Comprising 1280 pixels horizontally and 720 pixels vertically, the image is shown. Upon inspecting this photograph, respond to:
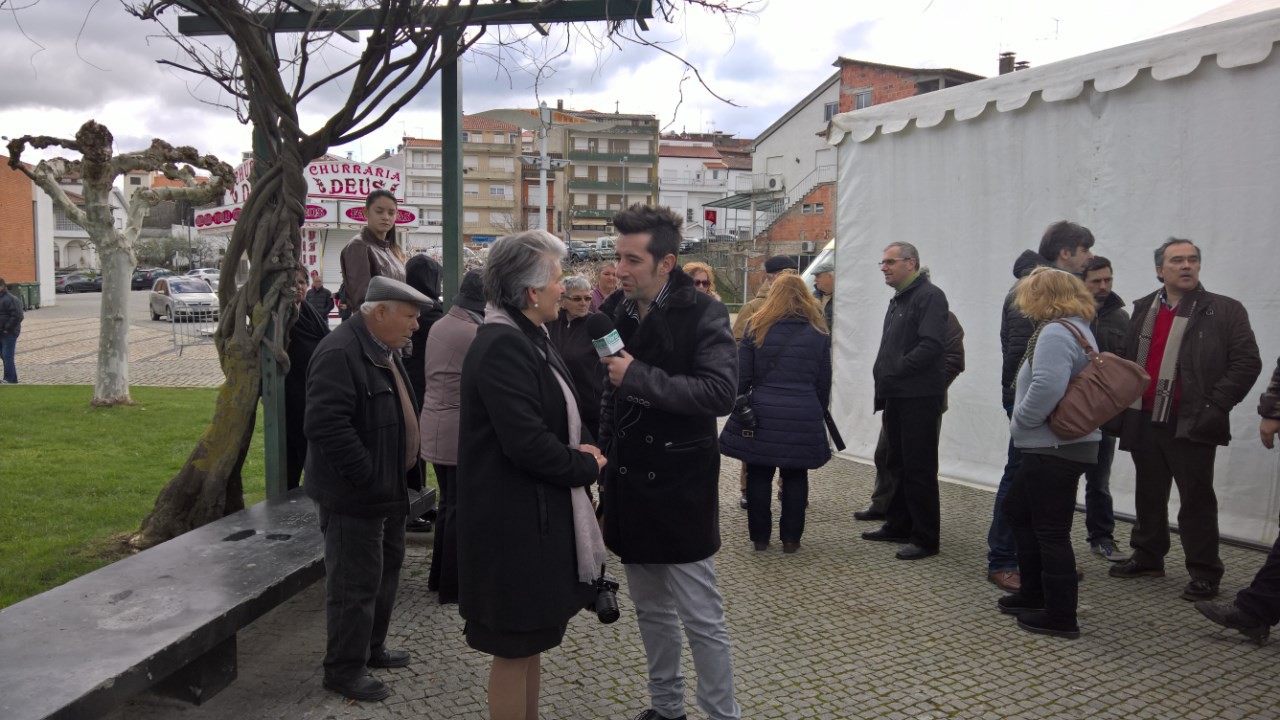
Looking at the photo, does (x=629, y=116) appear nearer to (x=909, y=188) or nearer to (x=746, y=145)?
Answer: (x=746, y=145)

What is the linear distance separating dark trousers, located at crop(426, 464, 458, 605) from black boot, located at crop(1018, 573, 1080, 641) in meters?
3.05

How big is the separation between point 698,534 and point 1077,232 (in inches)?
145

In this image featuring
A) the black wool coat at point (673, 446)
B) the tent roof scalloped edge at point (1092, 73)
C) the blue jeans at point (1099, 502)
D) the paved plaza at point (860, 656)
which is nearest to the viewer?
the black wool coat at point (673, 446)

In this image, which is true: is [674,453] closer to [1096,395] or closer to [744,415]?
[1096,395]

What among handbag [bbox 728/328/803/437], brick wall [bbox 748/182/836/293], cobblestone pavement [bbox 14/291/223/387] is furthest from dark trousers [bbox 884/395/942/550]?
brick wall [bbox 748/182/836/293]

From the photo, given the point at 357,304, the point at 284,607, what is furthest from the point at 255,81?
the point at 284,607

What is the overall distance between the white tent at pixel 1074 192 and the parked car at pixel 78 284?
61493mm

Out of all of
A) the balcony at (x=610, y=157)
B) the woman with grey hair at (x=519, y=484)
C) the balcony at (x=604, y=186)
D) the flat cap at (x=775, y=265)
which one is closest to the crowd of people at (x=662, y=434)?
the woman with grey hair at (x=519, y=484)

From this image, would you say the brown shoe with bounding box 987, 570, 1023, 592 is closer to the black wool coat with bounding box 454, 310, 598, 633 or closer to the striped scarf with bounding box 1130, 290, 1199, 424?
the striped scarf with bounding box 1130, 290, 1199, 424

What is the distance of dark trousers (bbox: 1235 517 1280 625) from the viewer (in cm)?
425

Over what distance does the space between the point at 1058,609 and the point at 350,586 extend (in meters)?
3.46

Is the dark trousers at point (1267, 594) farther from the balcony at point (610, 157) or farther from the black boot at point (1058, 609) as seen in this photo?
the balcony at point (610, 157)

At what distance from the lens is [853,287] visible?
A: 869 centimetres

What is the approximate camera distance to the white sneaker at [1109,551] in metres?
5.80
